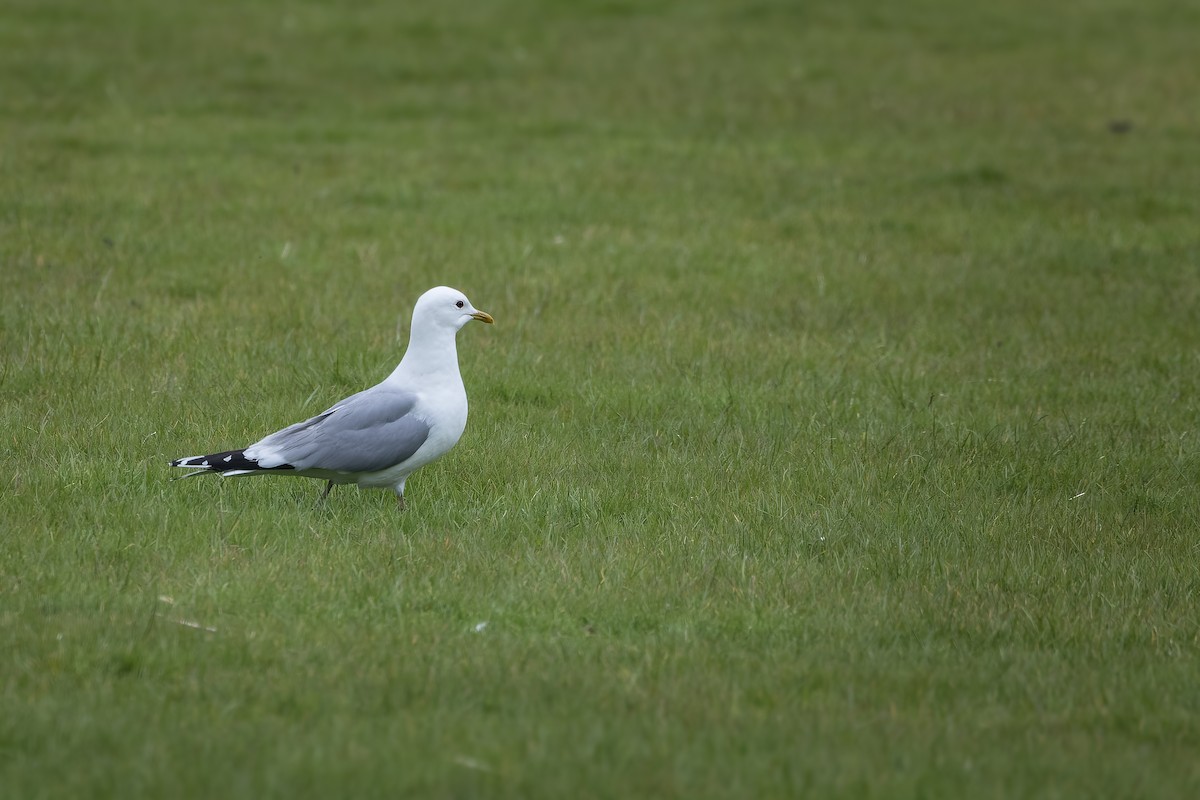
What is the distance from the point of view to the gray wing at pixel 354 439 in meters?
6.29

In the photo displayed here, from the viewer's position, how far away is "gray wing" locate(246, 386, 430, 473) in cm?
629

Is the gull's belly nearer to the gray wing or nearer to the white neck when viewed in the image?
the gray wing

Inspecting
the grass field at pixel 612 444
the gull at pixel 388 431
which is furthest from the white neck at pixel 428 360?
the grass field at pixel 612 444

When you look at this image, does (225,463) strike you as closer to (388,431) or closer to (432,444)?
(388,431)

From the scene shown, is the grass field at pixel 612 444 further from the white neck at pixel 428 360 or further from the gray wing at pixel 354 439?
the white neck at pixel 428 360

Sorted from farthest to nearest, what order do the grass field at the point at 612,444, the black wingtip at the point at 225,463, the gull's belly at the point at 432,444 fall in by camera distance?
the gull's belly at the point at 432,444 → the black wingtip at the point at 225,463 → the grass field at the point at 612,444

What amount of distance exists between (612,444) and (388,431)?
1.56 meters

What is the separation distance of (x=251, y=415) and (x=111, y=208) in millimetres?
5100

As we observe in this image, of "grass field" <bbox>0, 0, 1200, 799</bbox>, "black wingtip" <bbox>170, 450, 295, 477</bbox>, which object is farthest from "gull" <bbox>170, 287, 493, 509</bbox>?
"grass field" <bbox>0, 0, 1200, 799</bbox>

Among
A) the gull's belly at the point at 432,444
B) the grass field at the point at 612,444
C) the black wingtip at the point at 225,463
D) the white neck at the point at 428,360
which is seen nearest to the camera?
the grass field at the point at 612,444

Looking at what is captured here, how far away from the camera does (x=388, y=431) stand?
6.40 m

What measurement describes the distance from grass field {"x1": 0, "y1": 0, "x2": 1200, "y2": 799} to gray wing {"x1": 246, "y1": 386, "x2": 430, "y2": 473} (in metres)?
0.29

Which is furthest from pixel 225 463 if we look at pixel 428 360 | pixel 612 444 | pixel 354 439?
pixel 612 444

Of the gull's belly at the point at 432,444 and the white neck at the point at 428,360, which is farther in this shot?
the white neck at the point at 428,360
